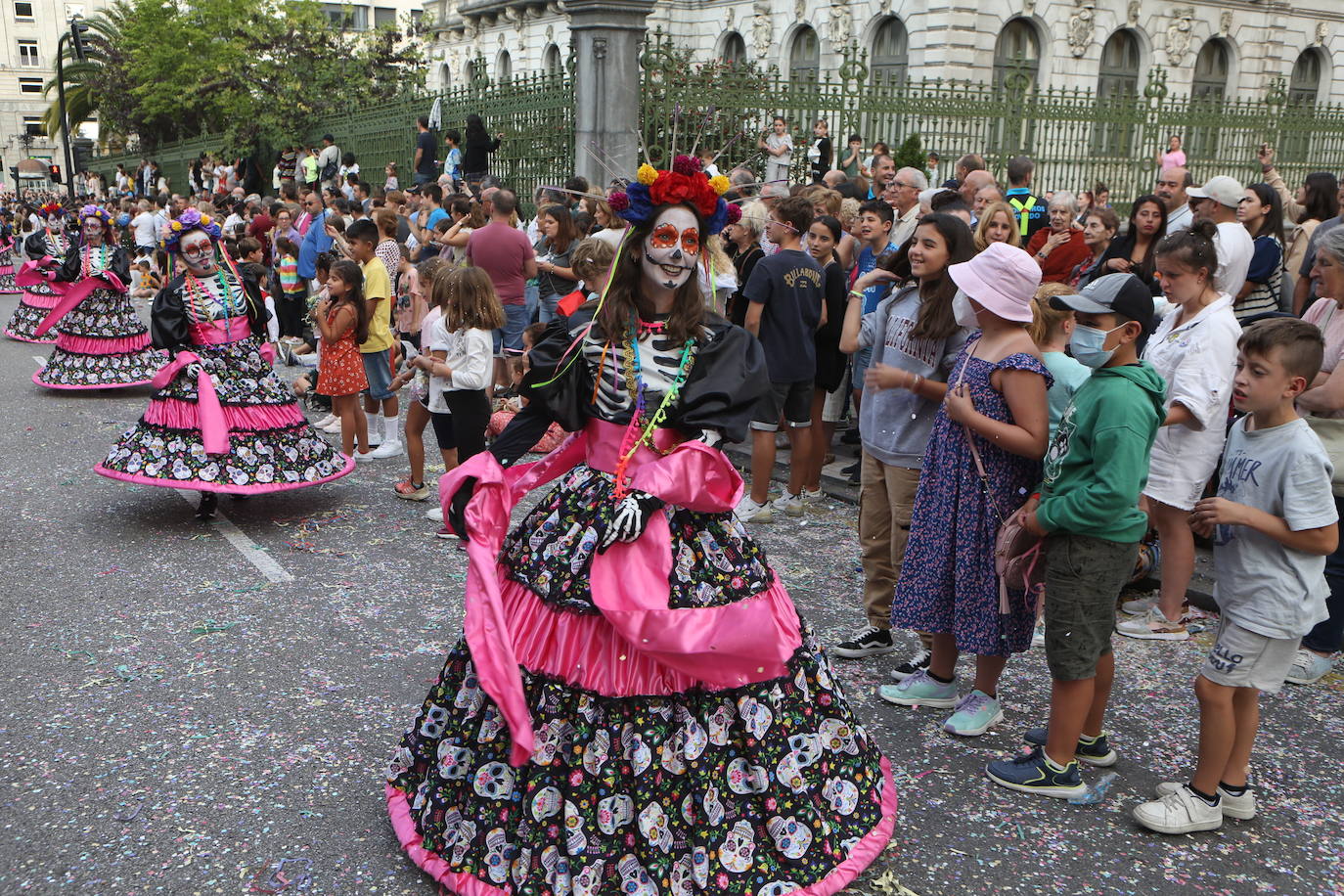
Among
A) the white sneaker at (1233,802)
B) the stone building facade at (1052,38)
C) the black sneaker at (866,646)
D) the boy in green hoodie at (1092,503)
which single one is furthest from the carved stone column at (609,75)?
the white sneaker at (1233,802)

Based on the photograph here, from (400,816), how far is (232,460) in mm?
4022

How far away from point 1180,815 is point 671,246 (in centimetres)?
258

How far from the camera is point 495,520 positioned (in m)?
3.41

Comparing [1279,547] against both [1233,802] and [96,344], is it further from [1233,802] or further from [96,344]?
[96,344]

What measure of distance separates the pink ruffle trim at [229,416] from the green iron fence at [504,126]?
7.56 m

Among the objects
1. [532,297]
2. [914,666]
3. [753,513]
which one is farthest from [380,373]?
[914,666]

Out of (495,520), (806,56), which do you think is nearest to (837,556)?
(495,520)

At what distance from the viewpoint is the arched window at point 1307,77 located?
31.7m

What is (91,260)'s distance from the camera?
453 inches

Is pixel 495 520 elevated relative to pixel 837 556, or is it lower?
elevated

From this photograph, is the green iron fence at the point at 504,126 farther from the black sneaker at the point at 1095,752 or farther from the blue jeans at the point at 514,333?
the black sneaker at the point at 1095,752

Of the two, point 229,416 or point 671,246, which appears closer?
point 671,246

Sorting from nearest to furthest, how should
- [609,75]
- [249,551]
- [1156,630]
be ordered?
[1156,630] < [249,551] < [609,75]

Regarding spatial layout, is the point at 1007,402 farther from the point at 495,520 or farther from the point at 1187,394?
the point at 495,520
